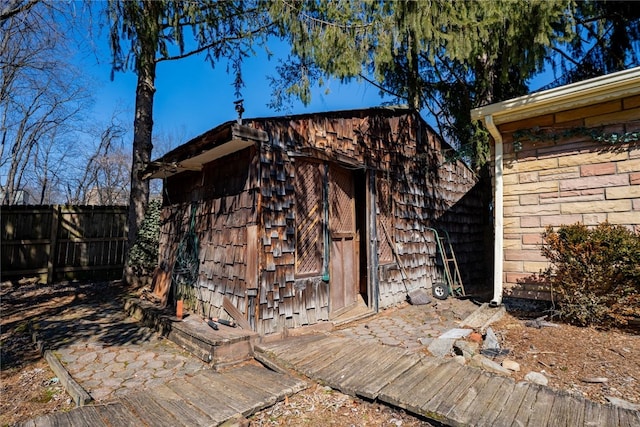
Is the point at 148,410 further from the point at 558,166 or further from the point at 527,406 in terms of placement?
the point at 558,166

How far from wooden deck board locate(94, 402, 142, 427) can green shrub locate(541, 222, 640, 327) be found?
14.6 ft

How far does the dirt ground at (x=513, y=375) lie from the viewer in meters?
2.49

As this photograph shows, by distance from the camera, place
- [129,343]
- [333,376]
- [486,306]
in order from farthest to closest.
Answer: [486,306], [129,343], [333,376]

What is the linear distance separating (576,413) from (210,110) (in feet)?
67.5

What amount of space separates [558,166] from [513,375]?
3044 millimetres

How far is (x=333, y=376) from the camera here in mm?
2955

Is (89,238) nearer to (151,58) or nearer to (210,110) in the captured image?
(151,58)

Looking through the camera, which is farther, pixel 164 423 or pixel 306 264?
pixel 306 264

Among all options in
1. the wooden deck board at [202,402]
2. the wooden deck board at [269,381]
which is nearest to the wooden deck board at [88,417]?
the wooden deck board at [202,402]

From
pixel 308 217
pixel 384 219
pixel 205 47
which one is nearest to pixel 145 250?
pixel 308 217

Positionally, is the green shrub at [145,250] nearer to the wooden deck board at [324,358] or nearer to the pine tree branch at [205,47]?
the pine tree branch at [205,47]

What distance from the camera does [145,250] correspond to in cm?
707

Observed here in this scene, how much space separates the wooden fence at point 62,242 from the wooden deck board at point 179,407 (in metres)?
6.70

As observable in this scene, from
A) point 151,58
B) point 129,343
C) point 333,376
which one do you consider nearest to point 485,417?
point 333,376
